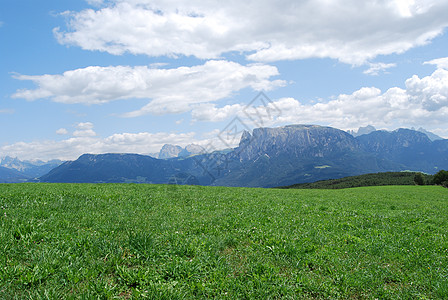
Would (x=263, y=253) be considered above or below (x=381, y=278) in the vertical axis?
above

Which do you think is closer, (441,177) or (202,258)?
(202,258)

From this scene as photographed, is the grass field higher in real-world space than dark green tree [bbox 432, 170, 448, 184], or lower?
higher

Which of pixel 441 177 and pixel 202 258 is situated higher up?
pixel 202 258

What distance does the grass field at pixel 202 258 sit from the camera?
5727 mm

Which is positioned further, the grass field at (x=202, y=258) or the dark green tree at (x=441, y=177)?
the dark green tree at (x=441, y=177)

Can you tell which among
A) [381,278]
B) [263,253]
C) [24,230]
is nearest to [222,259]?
[263,253]

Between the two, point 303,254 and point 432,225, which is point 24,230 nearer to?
point 303,254

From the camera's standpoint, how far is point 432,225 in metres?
13.5

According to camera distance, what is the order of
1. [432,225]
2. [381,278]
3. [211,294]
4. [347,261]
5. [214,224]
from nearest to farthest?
1. [211,294]
2. [381,278]
3. [347,261]
4. [214,224]
5. [432,225]

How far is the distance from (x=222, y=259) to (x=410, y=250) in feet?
23.9

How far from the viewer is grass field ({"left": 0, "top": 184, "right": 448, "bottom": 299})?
18.8 feet

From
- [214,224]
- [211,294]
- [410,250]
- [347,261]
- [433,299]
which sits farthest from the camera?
[214,224]

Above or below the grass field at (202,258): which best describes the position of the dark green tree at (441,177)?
below

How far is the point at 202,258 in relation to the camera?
7.32m
